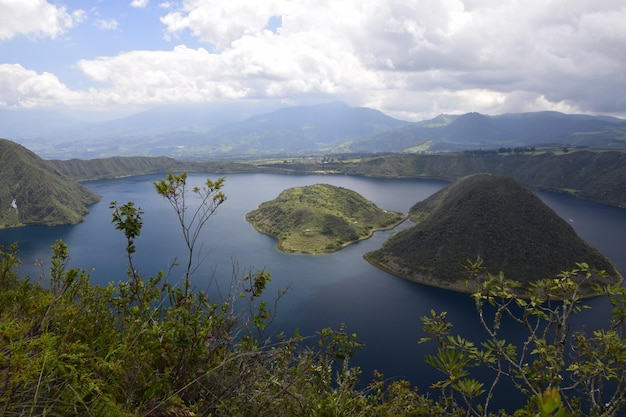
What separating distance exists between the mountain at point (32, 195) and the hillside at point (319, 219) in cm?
6121

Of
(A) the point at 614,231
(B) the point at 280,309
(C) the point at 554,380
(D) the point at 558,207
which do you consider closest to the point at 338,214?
(B) the point at 280,309

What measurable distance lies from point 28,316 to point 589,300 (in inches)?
2862

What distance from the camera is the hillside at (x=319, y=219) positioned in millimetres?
89062

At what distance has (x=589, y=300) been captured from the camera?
58.3 metres

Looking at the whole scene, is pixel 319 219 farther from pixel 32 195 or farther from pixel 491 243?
pixel 32 195

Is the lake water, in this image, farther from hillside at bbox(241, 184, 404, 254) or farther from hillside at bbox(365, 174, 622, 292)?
hillside at bbox(365, 174, 622, 292)

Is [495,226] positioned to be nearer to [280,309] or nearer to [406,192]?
[280,309]

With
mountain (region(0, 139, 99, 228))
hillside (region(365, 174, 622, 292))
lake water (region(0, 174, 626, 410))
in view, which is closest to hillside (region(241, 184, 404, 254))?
lake water (region(0, 174, 626, 410))

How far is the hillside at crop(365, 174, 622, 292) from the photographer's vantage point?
66312 mm

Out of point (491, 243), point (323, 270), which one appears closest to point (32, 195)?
point (323, 270)

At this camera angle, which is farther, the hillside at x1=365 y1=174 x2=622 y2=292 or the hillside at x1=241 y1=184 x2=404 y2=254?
the hillside at x1=241 y1=184 x2=404 y2=254

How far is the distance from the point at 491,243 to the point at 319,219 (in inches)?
1674

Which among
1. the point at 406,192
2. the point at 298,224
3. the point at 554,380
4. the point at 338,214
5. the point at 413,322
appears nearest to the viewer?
the point at 554,380

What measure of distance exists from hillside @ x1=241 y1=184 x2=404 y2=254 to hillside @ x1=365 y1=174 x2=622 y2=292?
13.5 meters
